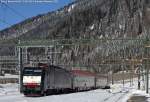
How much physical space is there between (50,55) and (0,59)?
3989 cm

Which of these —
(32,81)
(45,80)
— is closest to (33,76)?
(32,81)

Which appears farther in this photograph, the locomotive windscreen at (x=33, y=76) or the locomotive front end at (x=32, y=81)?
the locomotive windscreen at (x=33, y=76)

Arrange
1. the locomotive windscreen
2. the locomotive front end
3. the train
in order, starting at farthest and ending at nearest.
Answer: the locomotive windscreen → the train → the locomotive front end

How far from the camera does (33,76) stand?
203 ft

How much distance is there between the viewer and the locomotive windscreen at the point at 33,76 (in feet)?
202

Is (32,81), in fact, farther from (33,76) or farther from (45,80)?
(45,80)

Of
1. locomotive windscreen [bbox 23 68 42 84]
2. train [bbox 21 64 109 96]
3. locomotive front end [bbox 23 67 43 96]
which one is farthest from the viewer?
locomotive windscreen [bbox 23 68 42 84]

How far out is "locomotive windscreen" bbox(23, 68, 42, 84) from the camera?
202 ft

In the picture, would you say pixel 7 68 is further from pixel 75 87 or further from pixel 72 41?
pixel 75 87

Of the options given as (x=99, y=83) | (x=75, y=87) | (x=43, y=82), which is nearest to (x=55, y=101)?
(x=43, y=82)

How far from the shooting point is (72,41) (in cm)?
9619

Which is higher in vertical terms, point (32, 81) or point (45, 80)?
point (45, 80)

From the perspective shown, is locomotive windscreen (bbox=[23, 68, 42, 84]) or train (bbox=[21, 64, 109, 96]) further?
locomotive windscreen (bbox=[23, 68, 42, 84])

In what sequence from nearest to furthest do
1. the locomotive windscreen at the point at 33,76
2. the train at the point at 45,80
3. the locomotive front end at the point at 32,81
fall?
the locomotive front end at the point at 32,81 < the train at the point at 45,80 < the locomotive windscreen at the point at 33,76
